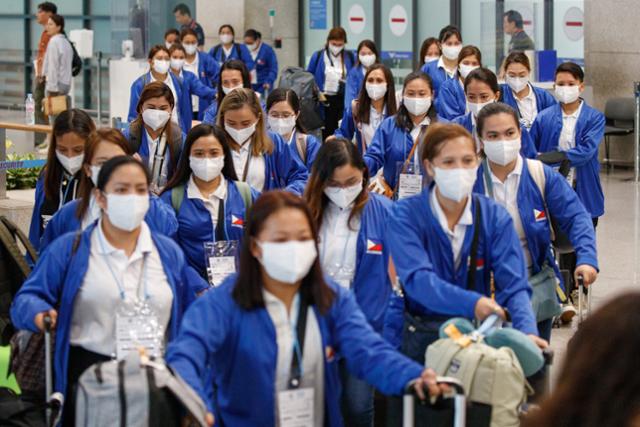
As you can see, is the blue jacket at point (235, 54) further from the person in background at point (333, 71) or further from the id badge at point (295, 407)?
the id badge at point (295, 407)

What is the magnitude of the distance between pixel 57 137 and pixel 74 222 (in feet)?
3.45

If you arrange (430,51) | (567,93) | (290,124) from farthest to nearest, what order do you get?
(430,51), (567,93), (290,124)

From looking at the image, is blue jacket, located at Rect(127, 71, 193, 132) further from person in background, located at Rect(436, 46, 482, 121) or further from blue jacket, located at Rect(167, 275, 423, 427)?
blue jacket, located at Rect(167, 275, 423, 427)

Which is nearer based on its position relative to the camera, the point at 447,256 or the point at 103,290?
the point at 103,290

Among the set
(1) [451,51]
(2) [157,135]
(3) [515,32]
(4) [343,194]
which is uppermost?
(3) [515,32]

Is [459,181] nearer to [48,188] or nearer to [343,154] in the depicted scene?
[343,154]

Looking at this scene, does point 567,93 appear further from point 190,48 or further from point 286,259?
point 190,48

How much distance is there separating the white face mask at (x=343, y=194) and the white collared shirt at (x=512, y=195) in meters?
0.70

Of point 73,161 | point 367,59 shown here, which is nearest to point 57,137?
point 73,161

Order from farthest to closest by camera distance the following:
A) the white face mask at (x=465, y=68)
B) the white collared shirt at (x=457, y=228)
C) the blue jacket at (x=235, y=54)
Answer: the blue jacket at (x=235, y=54) → the white face mask at (x=465, y=68) → the white collared shirt at (x=457, y=228)

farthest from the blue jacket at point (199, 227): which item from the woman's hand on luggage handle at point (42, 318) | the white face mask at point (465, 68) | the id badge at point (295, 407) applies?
the white face mask at point (465, 68)

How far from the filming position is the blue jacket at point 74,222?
20.5ft

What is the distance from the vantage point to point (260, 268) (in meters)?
4.73

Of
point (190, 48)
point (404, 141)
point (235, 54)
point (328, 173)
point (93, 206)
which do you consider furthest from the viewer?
point (235, 54)
